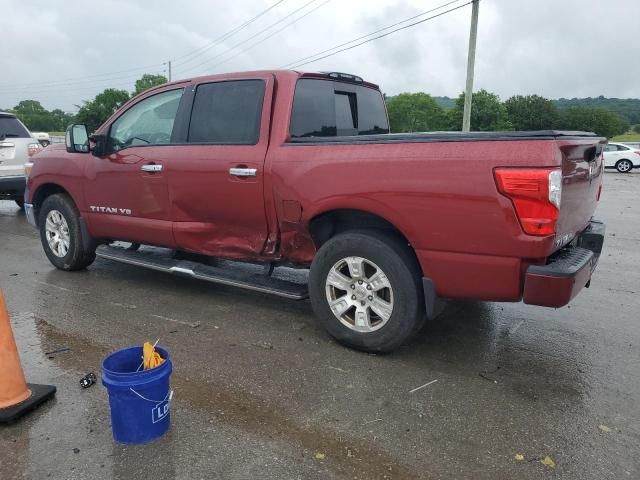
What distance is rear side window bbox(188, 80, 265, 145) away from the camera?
4.42 metres

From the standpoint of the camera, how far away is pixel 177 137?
16.1ft

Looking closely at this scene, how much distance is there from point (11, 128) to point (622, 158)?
87.0 feet

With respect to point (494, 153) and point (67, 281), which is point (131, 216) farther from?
point (494, 153)

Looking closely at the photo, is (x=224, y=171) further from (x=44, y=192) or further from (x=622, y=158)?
(x=622, y=158)

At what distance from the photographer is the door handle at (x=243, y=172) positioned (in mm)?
4250

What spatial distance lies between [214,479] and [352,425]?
2.66 ft

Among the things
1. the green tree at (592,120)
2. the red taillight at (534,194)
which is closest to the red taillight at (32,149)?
the red taillight at (534,194)

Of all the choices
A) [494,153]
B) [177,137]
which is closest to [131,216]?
[177,137]

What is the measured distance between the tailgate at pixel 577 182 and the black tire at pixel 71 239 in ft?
15.2

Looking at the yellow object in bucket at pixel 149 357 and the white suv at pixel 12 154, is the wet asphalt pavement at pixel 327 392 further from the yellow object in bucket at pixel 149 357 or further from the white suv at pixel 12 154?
the white suv at pixel 12 154

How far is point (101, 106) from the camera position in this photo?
74.1 m

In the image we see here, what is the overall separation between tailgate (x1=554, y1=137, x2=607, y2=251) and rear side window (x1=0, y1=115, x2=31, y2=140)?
945 centimetres

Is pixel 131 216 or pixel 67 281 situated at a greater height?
pixel 131 216

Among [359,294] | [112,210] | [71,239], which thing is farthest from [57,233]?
[359,294]
